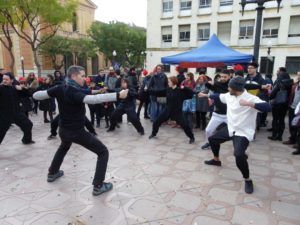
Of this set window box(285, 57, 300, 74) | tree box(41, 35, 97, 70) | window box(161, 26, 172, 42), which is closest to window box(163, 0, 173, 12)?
window box(161, 26, 172, 42)

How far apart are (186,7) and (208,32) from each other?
3983 millimetres

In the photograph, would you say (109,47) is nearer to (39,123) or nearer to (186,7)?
(186,7)

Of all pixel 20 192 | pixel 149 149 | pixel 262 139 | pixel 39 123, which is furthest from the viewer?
pixel 39 123

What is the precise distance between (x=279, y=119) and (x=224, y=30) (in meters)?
23.0

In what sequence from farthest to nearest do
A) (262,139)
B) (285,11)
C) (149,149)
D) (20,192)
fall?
1. (285,11)
2. (262,139)
3. (149,149)
4. (20,192)

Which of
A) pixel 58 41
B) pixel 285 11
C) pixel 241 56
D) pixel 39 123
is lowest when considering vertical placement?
pixel 39 123

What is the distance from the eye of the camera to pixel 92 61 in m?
40.8

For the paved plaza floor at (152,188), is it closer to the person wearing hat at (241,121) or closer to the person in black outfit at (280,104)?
the person wearing hat at (241,121)

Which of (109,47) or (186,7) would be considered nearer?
(186,7)

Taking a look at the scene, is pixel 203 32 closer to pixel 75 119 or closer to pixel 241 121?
pixel 241 121

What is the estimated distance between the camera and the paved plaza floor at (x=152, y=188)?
3215 mm

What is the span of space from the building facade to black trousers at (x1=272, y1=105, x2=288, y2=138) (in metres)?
17.6

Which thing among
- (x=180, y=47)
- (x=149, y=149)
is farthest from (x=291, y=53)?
(x=149, y=149)

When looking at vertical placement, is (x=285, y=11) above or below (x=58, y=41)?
above
